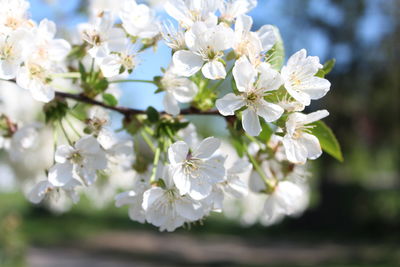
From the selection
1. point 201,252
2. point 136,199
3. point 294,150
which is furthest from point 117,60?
point 201,252

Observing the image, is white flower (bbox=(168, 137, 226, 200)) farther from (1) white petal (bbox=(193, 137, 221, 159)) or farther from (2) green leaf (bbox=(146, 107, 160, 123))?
(2) green leaf (bbox=(146, 107, 160, 123))

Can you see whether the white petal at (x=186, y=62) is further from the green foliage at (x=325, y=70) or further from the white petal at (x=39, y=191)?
the white petal at (x=39, y=191)

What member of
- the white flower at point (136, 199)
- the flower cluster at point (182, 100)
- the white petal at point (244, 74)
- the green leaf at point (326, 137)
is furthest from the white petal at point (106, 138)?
the green leaf at point (326, 137)

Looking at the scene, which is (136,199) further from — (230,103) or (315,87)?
(315,87)

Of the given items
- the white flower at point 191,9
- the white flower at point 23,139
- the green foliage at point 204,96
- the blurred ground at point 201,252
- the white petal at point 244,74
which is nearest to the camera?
the white petal at point 244,74

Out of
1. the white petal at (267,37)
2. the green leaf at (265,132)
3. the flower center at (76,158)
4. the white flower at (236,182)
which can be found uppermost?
the white petal at (267,37)

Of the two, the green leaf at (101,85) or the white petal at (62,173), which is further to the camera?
the green leaf at (101,85)

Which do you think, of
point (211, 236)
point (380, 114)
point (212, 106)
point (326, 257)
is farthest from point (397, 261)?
point (212, 106)

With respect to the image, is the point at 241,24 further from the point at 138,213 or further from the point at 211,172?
the point at 138,213
